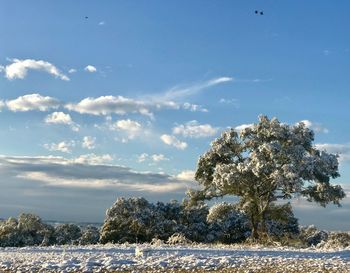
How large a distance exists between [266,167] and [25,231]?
43.9 metres

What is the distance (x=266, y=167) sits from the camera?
39.6 m

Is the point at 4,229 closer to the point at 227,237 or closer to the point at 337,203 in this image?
the point at 227,237

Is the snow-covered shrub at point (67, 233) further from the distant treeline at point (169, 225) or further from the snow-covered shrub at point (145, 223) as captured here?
the snow-covered shrub at point (145, 223)

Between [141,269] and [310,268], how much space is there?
268 inches

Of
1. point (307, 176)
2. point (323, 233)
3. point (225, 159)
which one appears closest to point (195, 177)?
point (225, 159)

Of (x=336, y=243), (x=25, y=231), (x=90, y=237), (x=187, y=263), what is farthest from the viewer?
(x=25, y=231)

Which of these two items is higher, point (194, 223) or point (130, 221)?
point (130, 221)

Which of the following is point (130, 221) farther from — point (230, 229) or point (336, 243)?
point (336, 243)

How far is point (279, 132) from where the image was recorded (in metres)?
41.1

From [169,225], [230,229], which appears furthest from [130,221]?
[230,229]

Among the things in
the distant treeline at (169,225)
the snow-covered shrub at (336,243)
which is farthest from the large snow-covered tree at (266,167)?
the distant treeline at (169,225)

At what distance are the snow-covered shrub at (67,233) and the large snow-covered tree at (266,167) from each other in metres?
33.3

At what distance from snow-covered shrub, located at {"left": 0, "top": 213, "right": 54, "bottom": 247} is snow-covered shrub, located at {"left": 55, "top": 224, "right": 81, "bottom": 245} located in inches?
43.3

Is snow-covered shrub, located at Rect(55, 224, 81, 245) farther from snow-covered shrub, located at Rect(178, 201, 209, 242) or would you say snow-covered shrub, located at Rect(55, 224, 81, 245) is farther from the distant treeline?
snow-covered shrub, located at Rect(178, 201, 209, 242)
